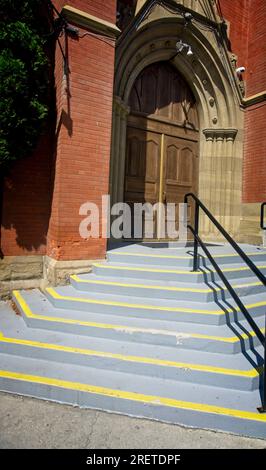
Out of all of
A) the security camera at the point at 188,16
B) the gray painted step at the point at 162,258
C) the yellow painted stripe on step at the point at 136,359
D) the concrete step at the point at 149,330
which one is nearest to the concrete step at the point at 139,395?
the yellow painted stripe on step at the point at 136,359

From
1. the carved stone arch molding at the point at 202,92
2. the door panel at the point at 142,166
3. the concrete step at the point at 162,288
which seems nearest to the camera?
the concrete step at the point at 162,288

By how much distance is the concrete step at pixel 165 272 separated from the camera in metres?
3.76

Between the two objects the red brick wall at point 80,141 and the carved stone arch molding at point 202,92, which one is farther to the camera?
the carved stone arch molding at point 202,92

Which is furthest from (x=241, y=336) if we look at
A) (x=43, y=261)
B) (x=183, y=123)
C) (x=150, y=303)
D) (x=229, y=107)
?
(x=229, y=107)

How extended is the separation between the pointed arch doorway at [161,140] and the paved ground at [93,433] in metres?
4.18

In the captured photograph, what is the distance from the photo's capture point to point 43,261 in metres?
4.84

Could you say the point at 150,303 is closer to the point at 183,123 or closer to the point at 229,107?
the point at 183,123

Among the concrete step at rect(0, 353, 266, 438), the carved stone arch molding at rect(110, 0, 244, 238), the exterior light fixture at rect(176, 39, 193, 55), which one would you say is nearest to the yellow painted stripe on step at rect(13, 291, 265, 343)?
the concrete step at rect(0, 353, 266, 438)

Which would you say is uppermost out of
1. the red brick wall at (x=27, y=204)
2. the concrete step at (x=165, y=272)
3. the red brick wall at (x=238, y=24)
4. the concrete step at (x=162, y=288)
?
the red brick wall at (x=238, y=24)

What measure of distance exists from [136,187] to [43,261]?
2453mm

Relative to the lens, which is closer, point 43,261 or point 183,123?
point 43,261

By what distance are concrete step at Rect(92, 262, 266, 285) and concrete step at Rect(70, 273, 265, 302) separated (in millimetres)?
67

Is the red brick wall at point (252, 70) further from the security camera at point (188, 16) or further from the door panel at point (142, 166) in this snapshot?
the door panel at point (142, 166)

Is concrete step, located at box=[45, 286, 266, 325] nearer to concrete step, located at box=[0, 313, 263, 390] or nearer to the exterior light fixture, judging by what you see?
concrete step, located at box=[0, 313, 263, 390]
